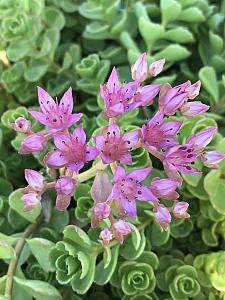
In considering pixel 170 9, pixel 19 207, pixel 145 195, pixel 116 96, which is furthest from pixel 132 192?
pixel 170 9

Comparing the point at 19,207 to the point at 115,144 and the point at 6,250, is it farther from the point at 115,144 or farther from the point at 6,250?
the point at 115,144

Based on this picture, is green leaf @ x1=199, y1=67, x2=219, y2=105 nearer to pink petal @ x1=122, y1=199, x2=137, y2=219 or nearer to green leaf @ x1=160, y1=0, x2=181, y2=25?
green leaf @ x1=160, y1=0, x2=181, y2=25

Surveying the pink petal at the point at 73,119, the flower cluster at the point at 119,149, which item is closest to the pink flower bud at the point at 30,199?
the flower cluster at the point at 119,149

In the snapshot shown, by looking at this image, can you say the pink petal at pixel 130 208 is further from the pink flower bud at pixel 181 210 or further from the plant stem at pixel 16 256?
the plant stem at pixel 16 256

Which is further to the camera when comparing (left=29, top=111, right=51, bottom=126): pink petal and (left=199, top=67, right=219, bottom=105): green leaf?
(left=199, top=67, right=219, bottom=105): green leaf

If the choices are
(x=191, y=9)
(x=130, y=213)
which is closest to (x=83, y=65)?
(x=191, y=9)

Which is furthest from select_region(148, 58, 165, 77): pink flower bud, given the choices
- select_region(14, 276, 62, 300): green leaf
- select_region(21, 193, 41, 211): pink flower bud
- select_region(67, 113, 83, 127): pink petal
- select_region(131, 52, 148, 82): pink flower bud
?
select_region(14, 276, 62, 300): green leaf
